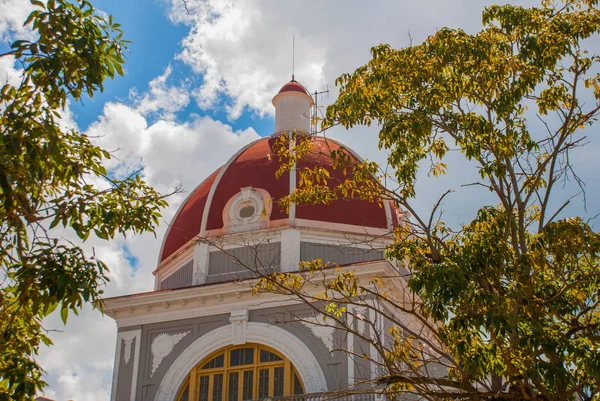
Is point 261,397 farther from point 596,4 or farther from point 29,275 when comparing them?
point 29,275

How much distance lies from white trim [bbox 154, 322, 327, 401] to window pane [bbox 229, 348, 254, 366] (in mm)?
258

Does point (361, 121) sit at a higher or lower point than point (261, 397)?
higher

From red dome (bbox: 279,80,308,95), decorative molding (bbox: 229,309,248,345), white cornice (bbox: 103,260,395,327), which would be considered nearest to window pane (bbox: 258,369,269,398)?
decorative molding (bbox: 229,309,248,345)

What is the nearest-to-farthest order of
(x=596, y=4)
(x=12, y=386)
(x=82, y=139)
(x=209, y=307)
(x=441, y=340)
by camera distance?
(x=12, y=386) → (x=82, y=139) → (x=441, y=340) → (x=596, y=4) → (x=209, y=307)

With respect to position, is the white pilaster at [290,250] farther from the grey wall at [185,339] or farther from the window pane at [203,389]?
the window pane at [203,389]

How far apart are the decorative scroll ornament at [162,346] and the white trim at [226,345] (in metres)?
0.36

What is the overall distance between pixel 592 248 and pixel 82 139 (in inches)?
244

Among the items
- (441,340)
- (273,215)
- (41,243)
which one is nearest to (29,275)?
(41,243)

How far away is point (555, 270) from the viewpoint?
36.2ft

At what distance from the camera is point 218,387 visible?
20.4 m

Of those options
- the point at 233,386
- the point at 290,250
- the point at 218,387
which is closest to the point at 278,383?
the point at 233,386

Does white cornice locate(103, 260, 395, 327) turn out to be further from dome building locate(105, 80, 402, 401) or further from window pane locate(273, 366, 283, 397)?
window pane locate(273, 366, 283, 397)

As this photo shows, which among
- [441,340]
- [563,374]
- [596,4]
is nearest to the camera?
[563,374]

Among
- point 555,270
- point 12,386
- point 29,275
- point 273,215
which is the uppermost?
point 273,215
